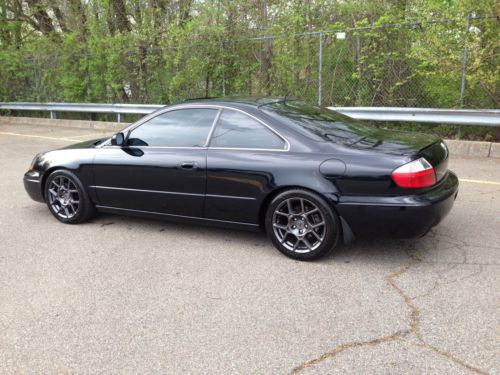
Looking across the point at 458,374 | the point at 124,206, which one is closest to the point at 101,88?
the point at 124,206

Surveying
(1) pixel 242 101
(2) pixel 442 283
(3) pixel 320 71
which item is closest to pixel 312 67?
(3) pixel 320 71

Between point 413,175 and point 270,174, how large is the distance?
3.89 feet

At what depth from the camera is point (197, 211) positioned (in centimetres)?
476

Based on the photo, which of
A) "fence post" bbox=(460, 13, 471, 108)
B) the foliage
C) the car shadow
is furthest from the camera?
the foliage

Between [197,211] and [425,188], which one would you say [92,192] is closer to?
[197,211]

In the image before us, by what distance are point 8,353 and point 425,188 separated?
3.22 m

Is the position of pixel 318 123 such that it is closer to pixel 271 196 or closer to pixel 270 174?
pixel 270 174

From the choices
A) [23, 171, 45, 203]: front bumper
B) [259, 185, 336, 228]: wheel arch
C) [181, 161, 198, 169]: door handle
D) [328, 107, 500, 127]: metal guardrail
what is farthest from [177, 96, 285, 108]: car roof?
[328, 107, 500, 127]: metal guardrail

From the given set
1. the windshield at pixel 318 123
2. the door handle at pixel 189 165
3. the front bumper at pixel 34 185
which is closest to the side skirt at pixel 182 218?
the door handle at pixel 189 165

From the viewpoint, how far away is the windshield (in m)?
4.37

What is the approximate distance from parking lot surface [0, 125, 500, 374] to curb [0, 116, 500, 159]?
3.68 m

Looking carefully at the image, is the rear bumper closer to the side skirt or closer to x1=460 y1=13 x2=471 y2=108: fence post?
the side skirt

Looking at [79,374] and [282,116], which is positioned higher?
[282,116]

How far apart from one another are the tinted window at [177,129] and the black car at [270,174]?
1cm
